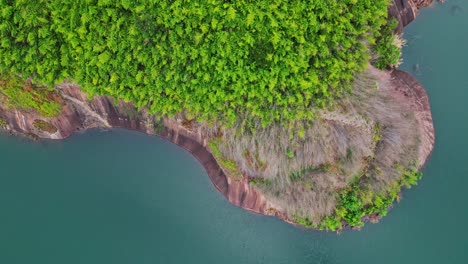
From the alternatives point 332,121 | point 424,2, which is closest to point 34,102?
point 332,121

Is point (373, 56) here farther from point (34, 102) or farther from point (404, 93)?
point (34, 102)

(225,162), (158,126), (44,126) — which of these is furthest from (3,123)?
(225,162)

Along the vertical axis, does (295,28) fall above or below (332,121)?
above

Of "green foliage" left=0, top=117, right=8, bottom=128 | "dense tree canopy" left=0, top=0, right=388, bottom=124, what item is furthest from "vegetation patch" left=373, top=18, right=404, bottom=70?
"green foliage" left=0, top=117, right=8, bottom=128

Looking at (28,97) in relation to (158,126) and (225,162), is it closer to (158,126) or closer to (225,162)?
(158,126)

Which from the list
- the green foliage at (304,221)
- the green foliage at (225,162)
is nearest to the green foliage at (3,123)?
the green foliage at (225,162)

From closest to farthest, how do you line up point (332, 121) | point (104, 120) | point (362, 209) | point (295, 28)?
point (295, 28), point (332, 121), point (362, 209), point (104, 120)

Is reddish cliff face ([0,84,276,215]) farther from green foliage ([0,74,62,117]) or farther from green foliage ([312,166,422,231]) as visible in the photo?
green foliage ([312,166,422,231])
